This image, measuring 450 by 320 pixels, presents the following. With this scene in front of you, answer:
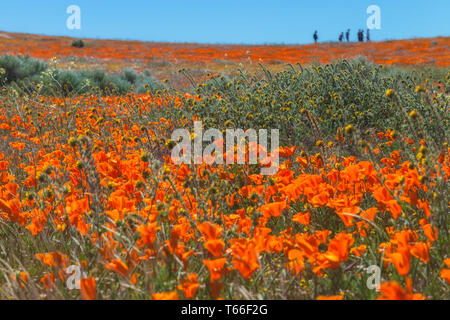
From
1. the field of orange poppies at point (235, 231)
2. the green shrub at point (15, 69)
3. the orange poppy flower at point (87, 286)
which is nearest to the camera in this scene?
the orange poppy flower at point (87, 286)

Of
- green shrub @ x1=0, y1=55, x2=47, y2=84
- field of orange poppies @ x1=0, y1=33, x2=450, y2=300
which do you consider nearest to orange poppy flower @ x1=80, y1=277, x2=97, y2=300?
field of orange poppies @ x1=0, y1=33, x2=450, y2=300

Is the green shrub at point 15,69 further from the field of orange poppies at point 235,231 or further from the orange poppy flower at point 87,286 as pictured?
the orange poppy flower at point 87,286

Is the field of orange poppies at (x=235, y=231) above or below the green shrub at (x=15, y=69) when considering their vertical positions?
below

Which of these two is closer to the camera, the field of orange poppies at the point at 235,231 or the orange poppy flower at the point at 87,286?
the orange poppy flower at the point at 87,286

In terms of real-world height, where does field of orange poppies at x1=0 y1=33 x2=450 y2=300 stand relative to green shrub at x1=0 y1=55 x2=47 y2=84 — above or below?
below

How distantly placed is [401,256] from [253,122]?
3343mm

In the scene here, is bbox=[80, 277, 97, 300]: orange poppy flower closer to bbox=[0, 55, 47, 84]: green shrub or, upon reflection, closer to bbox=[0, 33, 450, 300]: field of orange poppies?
bbox=[0, 33, 450, 300]: field of orange poppies

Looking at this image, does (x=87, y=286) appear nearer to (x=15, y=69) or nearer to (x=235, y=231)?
(x=235, y=231)

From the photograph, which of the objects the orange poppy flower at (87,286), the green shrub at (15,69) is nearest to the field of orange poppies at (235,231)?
the orange poppy flower at (87,286)

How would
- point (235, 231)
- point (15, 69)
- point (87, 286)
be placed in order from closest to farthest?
point (87, 286) < point (235, 231) < point (15, 69)

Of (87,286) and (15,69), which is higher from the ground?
(15,69)

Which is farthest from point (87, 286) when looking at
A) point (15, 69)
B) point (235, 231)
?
point (15, 69)

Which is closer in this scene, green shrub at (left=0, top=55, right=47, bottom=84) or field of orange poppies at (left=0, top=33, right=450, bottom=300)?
field of orange poppies at (left=0, top=33, right=450, bottom=300)
